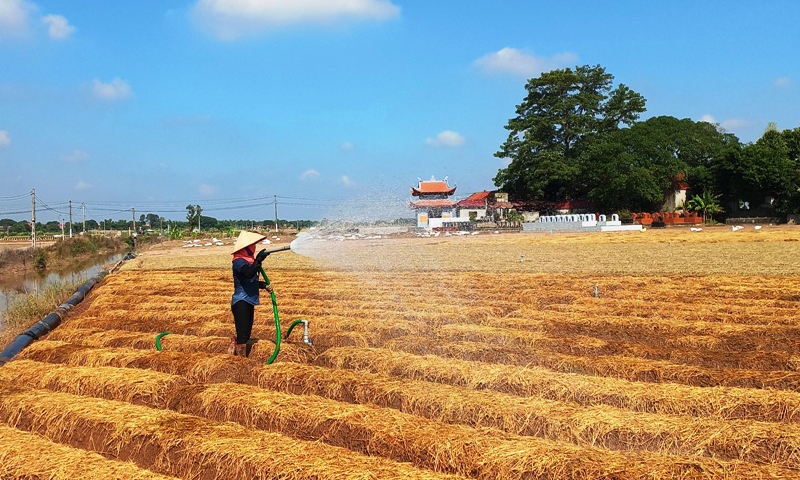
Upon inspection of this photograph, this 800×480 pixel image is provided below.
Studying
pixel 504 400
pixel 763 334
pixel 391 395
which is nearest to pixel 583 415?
pixel 504 400

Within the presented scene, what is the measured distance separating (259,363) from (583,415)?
177 inches

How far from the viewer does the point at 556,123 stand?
69.2 m

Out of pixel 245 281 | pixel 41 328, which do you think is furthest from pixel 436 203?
pixel 245 281

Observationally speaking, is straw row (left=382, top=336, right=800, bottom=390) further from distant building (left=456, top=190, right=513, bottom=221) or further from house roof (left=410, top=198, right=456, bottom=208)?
distant building (left=456, top=190, right=513, bottom=221)

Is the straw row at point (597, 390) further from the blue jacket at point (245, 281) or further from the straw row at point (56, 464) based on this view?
the straw row at point (56, 464)

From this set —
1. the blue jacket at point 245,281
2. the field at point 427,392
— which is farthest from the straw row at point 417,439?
the blue jacket at point 245,281

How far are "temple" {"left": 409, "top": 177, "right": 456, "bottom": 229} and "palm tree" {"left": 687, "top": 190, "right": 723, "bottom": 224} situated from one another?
24836 mm

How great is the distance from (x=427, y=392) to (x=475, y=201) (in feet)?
220

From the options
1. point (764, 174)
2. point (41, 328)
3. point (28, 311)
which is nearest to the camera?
point (41, 328)

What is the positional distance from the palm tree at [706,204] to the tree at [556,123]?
1258 cm

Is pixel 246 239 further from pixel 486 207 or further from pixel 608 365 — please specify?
pixel 486 207

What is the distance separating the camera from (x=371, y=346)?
9.06 m

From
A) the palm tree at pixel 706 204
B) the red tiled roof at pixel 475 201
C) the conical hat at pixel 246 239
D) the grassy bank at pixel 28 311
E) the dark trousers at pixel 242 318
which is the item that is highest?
the red tiled roof at pixel 475 201

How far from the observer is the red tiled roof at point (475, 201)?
70625 mm
